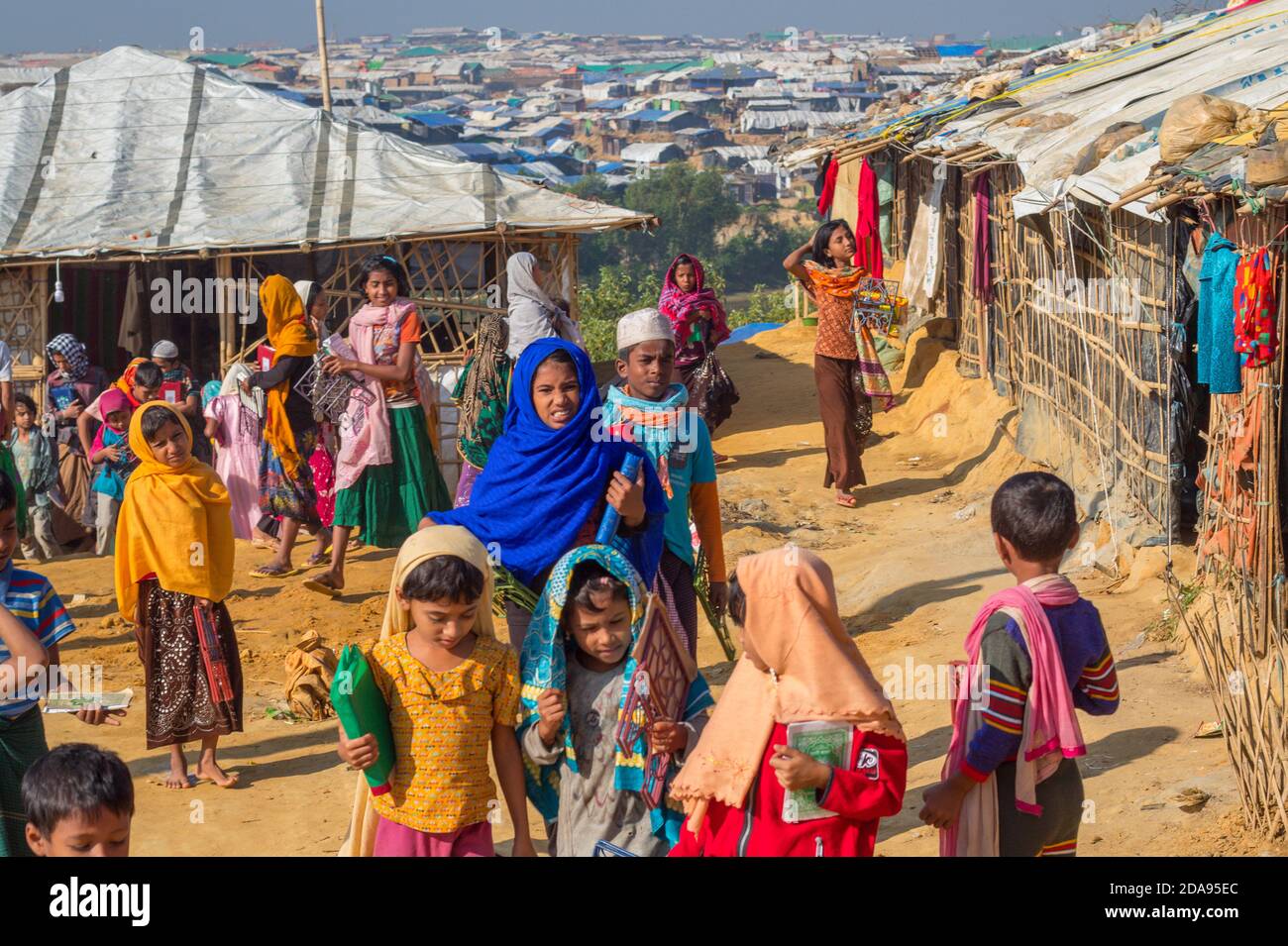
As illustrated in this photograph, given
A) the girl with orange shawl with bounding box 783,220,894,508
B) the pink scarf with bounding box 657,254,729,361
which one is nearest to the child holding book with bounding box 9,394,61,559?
the pink scarf with bounding box 657,254,729,361

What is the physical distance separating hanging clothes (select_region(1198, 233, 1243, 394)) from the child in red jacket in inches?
161

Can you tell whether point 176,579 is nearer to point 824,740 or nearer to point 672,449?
point 672,449

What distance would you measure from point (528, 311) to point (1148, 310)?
3.20 meters

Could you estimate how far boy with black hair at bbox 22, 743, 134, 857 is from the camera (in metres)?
3.02

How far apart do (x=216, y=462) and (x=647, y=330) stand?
20.0 ft

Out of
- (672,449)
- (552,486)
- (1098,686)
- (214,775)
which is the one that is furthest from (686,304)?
(1098,686)

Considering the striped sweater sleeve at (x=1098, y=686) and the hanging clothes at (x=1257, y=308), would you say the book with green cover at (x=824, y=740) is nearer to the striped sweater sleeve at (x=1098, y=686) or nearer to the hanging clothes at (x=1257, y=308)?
the striped sweater sleeve at (x=1098, y=686)

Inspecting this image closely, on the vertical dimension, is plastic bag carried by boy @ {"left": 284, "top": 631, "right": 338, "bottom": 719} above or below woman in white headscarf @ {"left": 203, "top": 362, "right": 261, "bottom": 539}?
below

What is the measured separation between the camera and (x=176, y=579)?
18.4 feet

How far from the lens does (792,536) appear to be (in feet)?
32.1

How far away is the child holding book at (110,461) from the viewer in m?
8.88

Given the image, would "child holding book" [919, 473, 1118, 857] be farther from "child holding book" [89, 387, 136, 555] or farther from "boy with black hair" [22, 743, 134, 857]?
"child holding book" [89, 387, 136, 555]

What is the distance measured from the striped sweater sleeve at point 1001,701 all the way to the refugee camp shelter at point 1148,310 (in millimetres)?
1561
